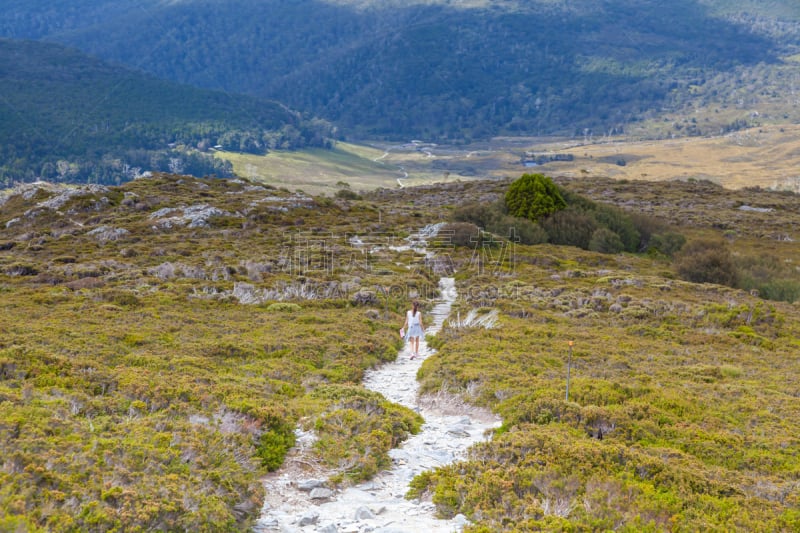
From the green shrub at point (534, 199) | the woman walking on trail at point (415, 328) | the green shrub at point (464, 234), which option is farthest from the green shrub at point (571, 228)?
the woman walking on trail at point (415, 328)

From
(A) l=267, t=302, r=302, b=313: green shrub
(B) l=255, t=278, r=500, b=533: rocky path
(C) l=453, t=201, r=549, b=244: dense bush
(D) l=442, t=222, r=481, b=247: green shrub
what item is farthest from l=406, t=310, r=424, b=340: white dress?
(C) l=453, t=201, r=549, b=244: dense bush

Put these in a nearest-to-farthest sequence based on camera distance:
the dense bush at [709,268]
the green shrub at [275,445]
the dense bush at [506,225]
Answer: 1. the green shrub at [275,445]
2. the dense bush at [709,268]
3. the dense bush at [506,225]

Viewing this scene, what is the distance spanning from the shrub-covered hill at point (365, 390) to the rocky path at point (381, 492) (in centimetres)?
27

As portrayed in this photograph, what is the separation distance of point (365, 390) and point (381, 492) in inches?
158

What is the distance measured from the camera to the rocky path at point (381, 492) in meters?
7.39

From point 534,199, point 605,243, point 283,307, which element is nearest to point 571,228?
point 605,243

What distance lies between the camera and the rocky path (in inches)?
291

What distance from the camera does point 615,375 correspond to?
46.8 feet

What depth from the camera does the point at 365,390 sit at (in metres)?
12.4

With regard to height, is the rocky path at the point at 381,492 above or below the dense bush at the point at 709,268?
above

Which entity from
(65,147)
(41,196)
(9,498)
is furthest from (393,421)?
(65,147)

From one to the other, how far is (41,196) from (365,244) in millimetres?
40569

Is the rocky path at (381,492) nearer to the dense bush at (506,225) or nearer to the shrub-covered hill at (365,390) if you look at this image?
the shrub-covered hill at (365,390)

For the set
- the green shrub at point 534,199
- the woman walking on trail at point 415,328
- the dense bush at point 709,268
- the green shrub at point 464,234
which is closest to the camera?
the woman walking on trail at point 415,328
